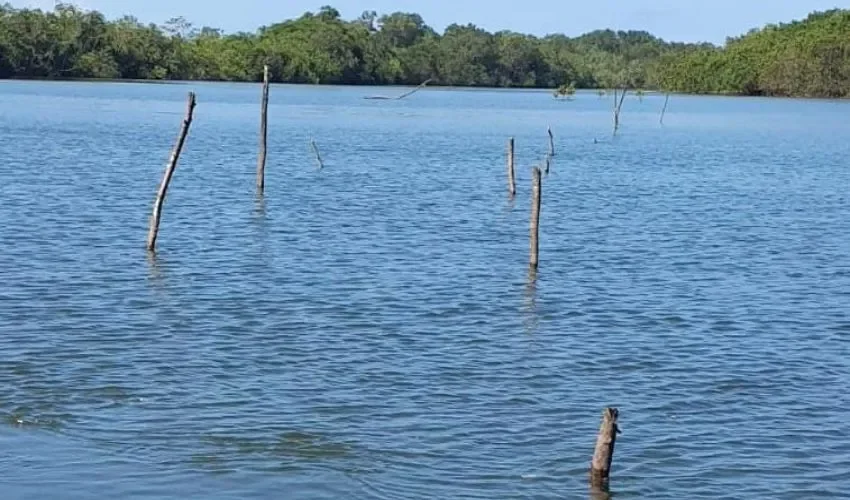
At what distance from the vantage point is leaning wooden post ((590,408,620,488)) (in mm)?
11094

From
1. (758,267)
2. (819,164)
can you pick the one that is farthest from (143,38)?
(758,267)

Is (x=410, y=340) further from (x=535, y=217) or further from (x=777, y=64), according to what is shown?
(x=777, y=64)

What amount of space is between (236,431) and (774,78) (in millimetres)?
148790

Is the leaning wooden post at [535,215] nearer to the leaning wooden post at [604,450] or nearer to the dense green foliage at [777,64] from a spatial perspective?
the leaning wooden post at [604,450]

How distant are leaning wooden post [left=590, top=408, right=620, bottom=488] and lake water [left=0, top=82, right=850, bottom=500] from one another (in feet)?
0.55

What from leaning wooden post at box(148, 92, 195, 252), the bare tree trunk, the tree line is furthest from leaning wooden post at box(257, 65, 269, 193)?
the tree line

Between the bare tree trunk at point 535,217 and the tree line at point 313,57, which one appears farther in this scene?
the tree line at point 313,57

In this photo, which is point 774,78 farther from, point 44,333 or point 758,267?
point 44,333

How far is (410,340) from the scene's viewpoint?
1766 centimetres

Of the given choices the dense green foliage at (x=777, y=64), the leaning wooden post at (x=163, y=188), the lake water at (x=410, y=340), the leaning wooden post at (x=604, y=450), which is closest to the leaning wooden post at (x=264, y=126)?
the lake water at (x=410, y=340)

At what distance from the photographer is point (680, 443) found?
43.9 feet

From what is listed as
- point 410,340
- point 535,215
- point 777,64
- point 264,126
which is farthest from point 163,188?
point 777,64

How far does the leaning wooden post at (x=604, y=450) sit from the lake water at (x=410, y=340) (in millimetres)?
169

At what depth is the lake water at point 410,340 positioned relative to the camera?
1237 cm
